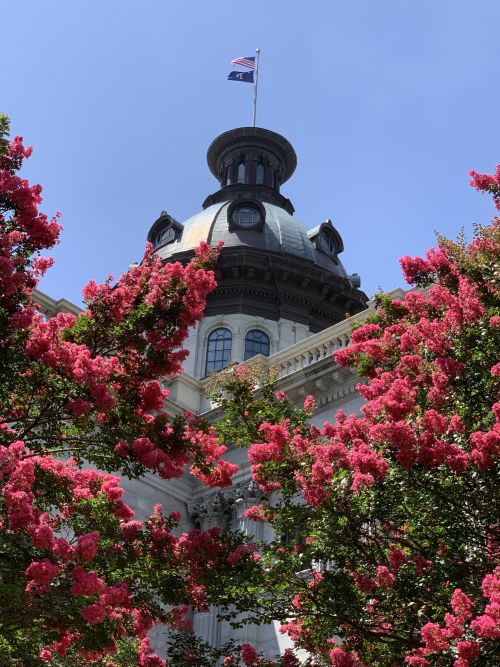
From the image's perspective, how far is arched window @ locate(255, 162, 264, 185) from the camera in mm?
49469

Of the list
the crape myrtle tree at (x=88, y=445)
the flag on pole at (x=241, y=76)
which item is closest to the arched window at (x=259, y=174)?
the flag on pole at (x=241, y=76)

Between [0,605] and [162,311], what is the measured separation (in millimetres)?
3716

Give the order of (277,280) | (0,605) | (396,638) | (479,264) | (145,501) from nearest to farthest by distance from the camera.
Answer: (0,605), (396,638), (479,264), (145,501), (277,280)

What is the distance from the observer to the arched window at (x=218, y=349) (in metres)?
35.9

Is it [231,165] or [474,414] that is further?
[231,165]

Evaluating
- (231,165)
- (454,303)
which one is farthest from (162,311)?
(231,165)

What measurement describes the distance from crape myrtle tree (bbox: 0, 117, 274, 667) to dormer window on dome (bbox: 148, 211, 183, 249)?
1202 inches

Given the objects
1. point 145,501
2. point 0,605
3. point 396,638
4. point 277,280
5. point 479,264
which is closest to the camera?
point 0,605

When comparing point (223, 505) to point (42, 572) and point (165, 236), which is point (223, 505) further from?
point (165, 236)

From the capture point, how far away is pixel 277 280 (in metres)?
37.2

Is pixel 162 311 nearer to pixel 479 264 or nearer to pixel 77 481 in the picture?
pixel 77 481

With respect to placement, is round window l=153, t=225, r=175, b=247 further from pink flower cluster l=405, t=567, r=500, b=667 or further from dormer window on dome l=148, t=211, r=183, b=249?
pink flower cluster l=405, t=567, r=500, b=667

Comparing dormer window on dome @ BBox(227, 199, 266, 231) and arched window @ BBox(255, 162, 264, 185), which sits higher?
arched window @ BBox(255, 162, 264, 185)

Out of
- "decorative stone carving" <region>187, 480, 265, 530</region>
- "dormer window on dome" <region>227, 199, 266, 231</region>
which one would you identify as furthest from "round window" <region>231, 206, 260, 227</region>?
"decorative stone carving" <region>187, 480, 265, 530</region>
